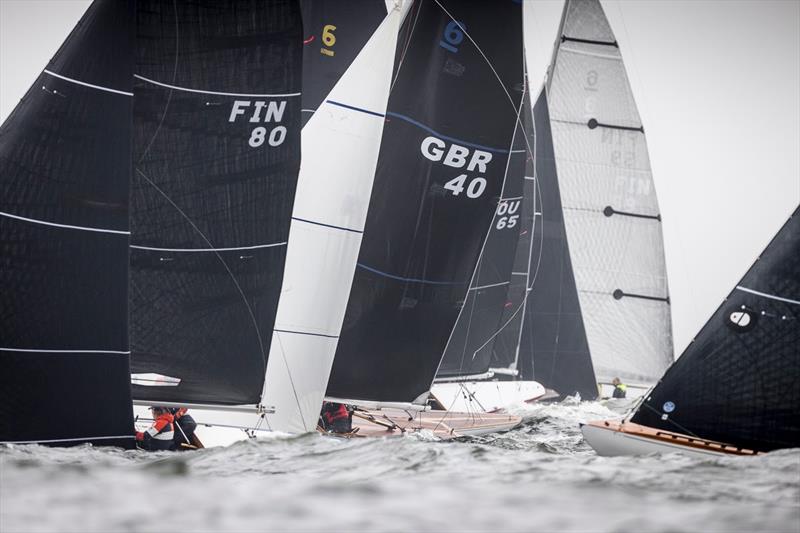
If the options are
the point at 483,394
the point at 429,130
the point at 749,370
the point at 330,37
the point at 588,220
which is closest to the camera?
the point at 749,370

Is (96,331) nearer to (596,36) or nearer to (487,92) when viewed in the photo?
(487,92)

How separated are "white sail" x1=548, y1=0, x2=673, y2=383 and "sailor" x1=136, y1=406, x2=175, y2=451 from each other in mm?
18020

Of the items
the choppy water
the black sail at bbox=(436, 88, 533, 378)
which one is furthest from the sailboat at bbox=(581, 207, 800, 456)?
the black sail at bbox=(436, 88, 533, 378)

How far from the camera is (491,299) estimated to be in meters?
19.4

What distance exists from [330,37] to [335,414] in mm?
6417

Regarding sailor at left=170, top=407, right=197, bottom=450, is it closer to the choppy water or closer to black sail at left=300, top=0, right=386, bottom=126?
the choppy water

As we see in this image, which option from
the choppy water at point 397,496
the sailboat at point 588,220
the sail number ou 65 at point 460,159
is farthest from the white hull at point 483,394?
the choppy water at point 397,496

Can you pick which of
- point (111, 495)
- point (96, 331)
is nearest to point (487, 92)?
point (96, 331)

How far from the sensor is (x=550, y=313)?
25.1 m

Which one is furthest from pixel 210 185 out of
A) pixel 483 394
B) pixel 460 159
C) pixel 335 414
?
pixel 483 394

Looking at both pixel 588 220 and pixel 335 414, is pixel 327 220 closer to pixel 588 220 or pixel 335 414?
pixel 335 414

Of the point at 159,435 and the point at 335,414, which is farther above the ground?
the point at 159,435

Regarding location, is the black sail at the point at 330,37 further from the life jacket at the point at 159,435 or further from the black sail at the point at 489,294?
the life jacket at the point at 159,435

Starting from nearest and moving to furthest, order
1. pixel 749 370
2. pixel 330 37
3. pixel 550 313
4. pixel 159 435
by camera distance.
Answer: pixel 159 435, pixel 749 370, pixel 330 37, pixel 550 313
